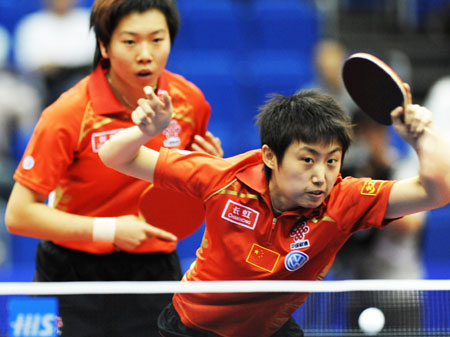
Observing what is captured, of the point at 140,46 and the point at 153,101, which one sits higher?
the point at 140,46

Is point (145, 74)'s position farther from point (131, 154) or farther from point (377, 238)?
point (377, 238)

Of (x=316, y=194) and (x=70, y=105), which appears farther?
(x=70, y=105)

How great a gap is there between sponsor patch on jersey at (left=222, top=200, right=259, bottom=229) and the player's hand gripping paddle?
70 centimetres

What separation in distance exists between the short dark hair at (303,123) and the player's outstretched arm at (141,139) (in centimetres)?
39

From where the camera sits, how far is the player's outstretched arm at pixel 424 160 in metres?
2.61

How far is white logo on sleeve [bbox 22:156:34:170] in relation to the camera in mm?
3354

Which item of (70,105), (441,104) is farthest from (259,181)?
(441,104)

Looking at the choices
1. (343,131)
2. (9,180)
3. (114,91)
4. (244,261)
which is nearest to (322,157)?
(343,131)

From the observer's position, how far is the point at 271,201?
2.95 metres

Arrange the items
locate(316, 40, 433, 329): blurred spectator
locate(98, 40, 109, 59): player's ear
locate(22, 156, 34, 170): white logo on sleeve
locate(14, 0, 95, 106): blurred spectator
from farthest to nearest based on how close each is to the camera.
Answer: locate(14, 0, 95, 106): blurred spectator
locate(316, 40, 433, 329): blurred spectator
locate(98, 40, 109, 59): player's ear
locate(22, 156, 34, 170): white logo on sleeve

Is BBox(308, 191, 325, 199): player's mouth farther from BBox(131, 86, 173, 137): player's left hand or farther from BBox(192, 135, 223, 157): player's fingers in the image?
BBox(192, 135, 223, 157): player's fingers

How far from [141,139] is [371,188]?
856 millimetres

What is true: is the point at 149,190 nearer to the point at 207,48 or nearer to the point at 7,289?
the point at 7,289

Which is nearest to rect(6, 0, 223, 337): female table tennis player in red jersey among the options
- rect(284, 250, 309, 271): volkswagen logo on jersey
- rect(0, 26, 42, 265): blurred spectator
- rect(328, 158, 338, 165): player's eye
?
rect(284, 250, 309, 271): volkswagen logo on jersey
